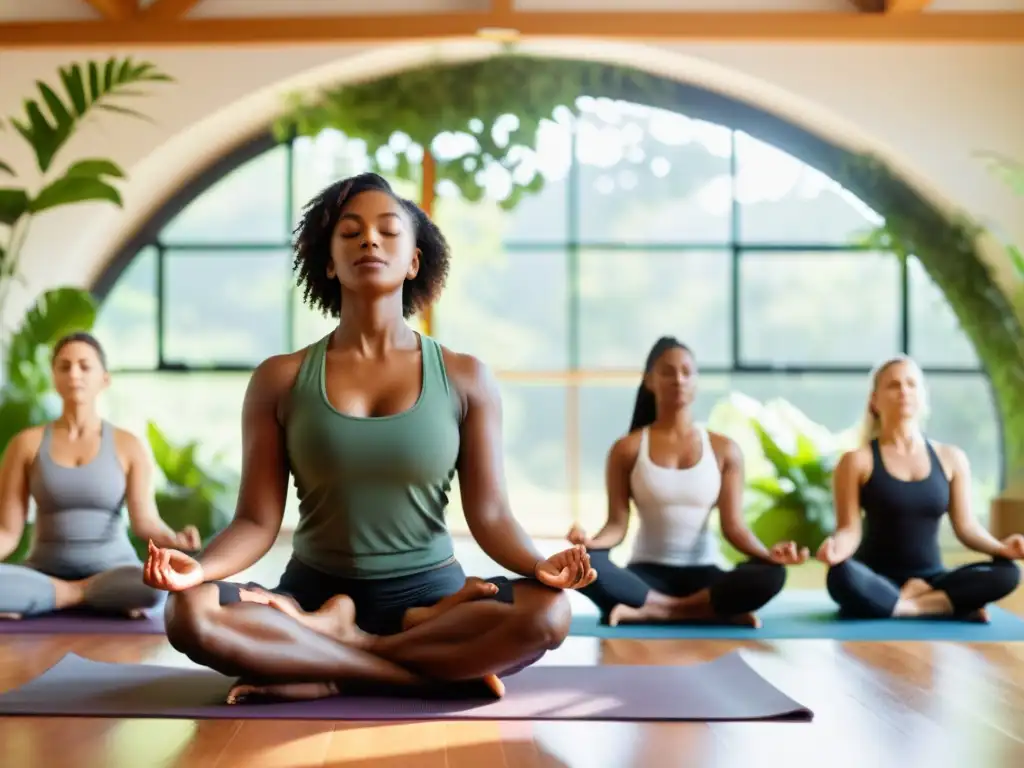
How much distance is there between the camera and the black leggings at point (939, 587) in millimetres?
3941

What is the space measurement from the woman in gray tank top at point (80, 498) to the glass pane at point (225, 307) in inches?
143

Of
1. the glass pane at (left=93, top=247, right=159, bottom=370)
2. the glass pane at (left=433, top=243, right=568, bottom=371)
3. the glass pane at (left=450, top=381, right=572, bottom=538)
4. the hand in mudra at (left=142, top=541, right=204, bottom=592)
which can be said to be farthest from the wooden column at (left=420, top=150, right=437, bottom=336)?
the hand in mudra at (left=142, top=541, right=204, bottom=592)

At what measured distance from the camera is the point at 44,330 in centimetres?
538

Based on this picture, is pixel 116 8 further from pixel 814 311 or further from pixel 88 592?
pixel 814 311

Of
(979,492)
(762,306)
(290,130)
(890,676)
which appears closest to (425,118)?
(290,130)

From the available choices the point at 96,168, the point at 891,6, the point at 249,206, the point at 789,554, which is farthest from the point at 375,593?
the point at 249,206

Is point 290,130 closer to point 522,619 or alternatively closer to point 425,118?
point 425,118

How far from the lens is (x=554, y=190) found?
7.67m

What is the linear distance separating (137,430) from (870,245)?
4.35m

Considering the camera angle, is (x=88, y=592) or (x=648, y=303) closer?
(x=88, y=592)

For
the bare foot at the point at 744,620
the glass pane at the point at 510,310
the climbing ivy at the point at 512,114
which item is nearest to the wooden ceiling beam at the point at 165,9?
the climbing ivy at the point at 512,114

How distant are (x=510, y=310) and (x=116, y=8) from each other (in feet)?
9.00

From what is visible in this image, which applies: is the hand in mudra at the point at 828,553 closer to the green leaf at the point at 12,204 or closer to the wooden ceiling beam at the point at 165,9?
the green leaf at the point at 12,204

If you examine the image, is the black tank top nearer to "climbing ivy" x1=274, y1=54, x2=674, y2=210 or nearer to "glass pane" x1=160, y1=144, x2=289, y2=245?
"climbing ivy" x1=274, y1=54, x2=674, y2=210
